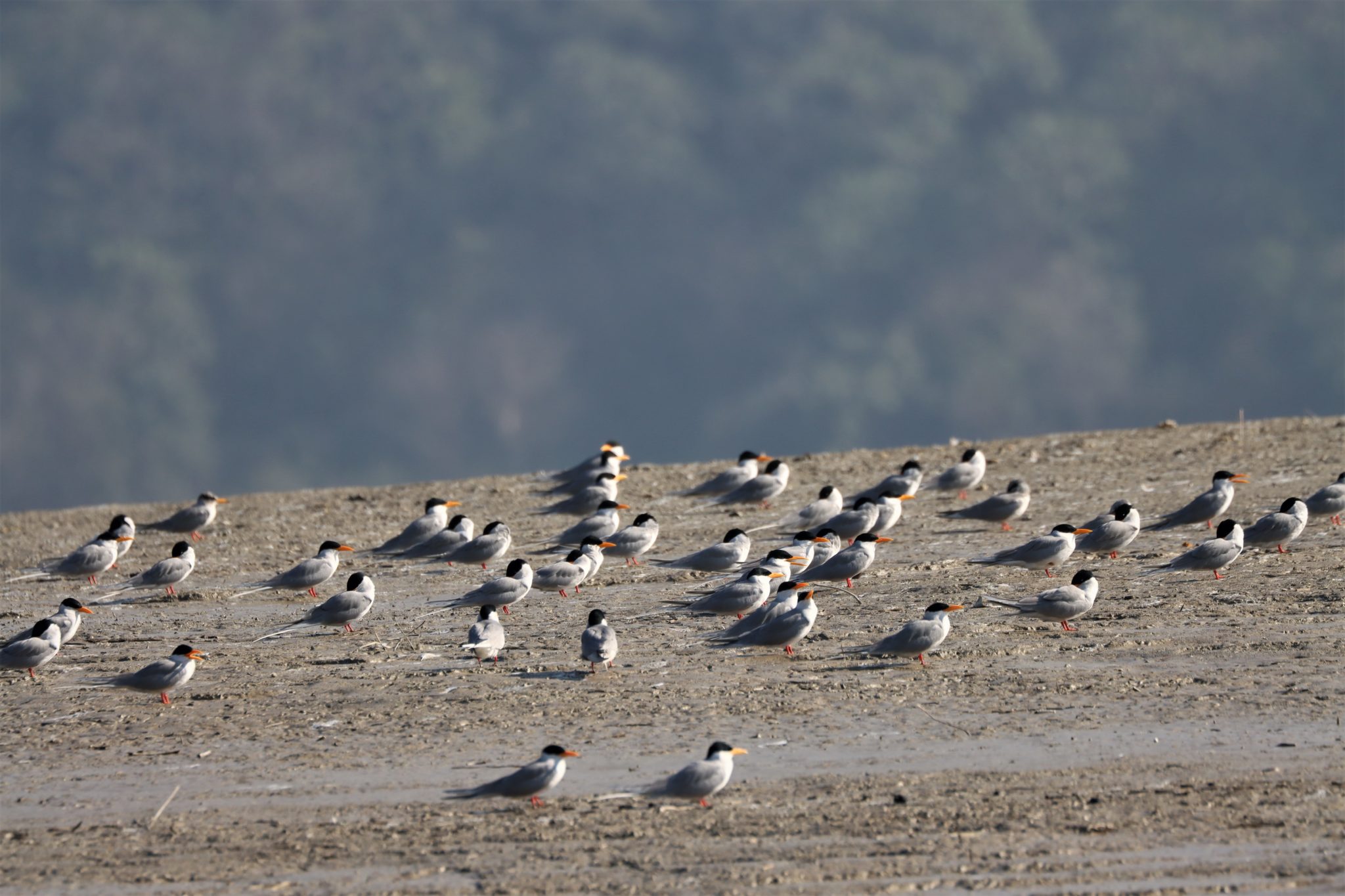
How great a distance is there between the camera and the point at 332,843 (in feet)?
25.2

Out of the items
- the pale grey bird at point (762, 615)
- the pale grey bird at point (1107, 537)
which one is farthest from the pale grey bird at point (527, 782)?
the pale grey bird at point (1107, 537)

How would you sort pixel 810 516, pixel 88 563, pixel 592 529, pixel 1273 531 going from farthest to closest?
pixel 810 516
pixel 592 529
pixel 88 563
pixel 1273 531

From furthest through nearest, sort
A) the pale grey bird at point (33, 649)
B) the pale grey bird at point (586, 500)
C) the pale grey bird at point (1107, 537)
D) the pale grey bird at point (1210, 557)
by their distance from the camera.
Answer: the pale grey bird at point (586, 500), the pale grey bird at point (1107, 537), the pale grey bird at point (1210, 557), the pale grey bird at point (33, 649)

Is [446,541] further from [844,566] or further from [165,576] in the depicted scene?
[844,566]

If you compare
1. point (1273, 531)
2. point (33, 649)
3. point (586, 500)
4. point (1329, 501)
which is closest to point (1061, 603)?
point (1273, 531)

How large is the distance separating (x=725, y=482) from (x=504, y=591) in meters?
6.85

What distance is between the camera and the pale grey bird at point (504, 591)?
13.0 metres

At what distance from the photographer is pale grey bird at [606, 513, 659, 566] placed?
1529 cm

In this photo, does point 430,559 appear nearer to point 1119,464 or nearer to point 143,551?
point 143,551

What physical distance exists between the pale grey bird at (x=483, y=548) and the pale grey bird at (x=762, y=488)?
3.88 metres

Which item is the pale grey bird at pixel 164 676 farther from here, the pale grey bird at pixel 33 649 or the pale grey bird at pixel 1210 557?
the pale grey bird at pixel 1210 557

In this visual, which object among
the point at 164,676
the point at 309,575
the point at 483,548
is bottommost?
the point at 164,676

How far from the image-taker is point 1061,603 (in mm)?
11086

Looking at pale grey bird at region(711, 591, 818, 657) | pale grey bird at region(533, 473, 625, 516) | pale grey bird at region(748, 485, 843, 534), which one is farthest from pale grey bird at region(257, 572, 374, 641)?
pale grey bird at region(533, 473, 625, 516)
